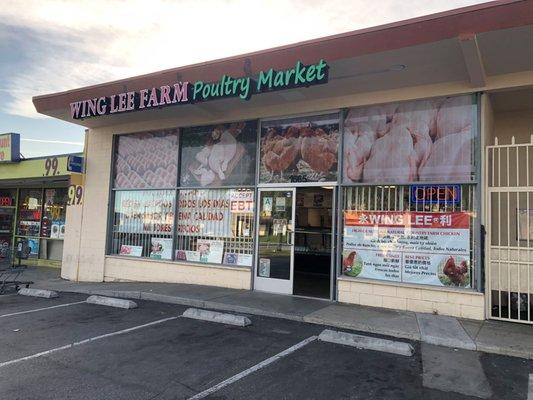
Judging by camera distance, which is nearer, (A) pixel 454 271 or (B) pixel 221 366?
(B) pixel 221 366

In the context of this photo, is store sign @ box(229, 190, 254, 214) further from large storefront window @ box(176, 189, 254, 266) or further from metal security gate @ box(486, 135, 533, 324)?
metal security gate @ box(486, 135, 533, 324)

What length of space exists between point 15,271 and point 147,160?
13.8 ft

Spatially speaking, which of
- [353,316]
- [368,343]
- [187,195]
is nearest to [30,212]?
[187,195]

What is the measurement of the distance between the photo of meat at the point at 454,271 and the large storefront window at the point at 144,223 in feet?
21.4

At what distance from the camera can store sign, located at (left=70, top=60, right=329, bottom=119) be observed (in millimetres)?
7672

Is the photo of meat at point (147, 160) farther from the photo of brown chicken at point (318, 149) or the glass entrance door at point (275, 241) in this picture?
the photo of brown chicken at point (318, 149)

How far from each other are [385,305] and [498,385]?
3.49 m

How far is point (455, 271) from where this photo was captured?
786cm

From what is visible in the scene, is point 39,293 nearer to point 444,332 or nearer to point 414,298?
point 414,298

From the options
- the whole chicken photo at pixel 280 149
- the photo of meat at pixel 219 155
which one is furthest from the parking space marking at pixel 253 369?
the photo of meat at pixel 219 155

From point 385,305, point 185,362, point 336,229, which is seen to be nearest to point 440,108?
point 336,229

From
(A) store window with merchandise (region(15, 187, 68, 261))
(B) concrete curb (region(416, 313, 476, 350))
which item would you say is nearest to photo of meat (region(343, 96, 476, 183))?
(B) concrete curb (region(416, 313, 476, 350))

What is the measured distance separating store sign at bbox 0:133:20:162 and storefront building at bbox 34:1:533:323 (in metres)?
4.40

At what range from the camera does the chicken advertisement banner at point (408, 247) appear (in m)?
7.86
